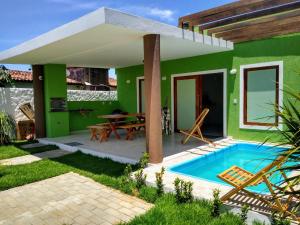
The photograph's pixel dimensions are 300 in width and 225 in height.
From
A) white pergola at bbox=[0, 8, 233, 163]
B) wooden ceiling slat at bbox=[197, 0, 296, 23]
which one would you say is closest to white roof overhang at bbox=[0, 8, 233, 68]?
white pergola at bbox=[0, 8, 233, 163]

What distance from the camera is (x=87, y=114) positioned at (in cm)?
1350

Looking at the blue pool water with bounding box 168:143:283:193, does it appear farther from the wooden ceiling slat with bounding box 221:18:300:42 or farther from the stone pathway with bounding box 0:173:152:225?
the wooden ceiling slat with bounding box 221:18:300:42

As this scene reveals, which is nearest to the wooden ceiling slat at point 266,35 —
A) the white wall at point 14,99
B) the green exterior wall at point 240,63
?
the green exterior wall at point 240,63

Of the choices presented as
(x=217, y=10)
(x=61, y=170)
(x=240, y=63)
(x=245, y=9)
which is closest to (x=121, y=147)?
(x=61, y=170)

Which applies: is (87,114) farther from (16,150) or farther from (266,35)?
(266,35)

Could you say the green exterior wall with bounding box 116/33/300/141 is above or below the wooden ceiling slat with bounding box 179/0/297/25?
below

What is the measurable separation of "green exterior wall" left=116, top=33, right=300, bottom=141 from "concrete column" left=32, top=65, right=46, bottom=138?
5.62m

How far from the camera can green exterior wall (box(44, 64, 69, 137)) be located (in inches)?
451

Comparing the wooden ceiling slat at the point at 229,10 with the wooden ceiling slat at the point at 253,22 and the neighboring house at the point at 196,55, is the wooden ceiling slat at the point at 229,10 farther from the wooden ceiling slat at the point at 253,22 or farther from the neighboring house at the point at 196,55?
the wooden ceiling slat at the point at 253,22

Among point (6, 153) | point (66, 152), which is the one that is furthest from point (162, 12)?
point (6, 153)

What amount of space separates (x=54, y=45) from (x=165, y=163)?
4656mm

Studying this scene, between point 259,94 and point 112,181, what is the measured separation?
6.35 meters

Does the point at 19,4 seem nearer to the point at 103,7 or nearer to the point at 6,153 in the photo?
the point at 6,153

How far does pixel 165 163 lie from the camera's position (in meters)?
6.61
